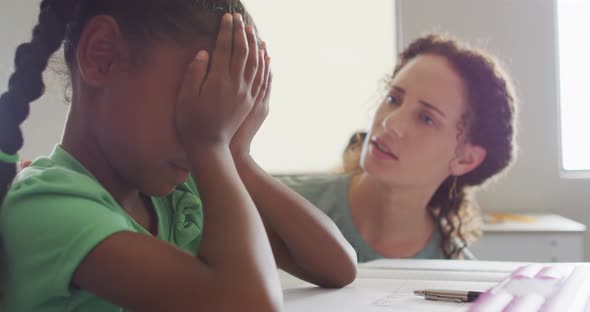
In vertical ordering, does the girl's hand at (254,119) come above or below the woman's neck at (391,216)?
above

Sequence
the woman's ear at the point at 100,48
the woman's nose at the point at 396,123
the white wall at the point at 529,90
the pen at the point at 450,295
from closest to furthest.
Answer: the woman's ear at the point at 100,48 < the pen at the point at 450,295 < the woman's nose at the point at 396,123 < the white wall at the point at 529,90

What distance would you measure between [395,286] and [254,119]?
0.90 ft

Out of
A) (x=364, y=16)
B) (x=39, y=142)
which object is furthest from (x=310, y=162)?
(x=39, y=142)

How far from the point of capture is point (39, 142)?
87cm

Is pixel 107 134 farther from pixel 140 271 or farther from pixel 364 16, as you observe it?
pixel 364 16

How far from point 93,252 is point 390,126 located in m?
1.05

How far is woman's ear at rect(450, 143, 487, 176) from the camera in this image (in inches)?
62.1

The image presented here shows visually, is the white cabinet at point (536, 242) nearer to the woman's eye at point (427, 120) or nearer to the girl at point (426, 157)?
the girl at point (426, 157)

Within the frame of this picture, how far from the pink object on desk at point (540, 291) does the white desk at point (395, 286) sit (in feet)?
0.09

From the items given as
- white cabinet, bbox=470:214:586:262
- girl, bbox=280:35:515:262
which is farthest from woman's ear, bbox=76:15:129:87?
white cabinet, bbox=470:214:586:262

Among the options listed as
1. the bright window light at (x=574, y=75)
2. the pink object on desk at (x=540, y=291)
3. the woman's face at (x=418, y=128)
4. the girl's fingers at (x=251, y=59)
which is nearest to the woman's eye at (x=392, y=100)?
the woman's face at (x=418, y=128)

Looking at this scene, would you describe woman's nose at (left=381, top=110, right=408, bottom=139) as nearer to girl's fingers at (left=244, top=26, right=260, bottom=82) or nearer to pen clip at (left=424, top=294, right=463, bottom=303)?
pen clip at (left=424, top=294, right=463, bottom=303)

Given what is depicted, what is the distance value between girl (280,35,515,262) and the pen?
0.69m

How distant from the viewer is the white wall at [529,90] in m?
2.61
